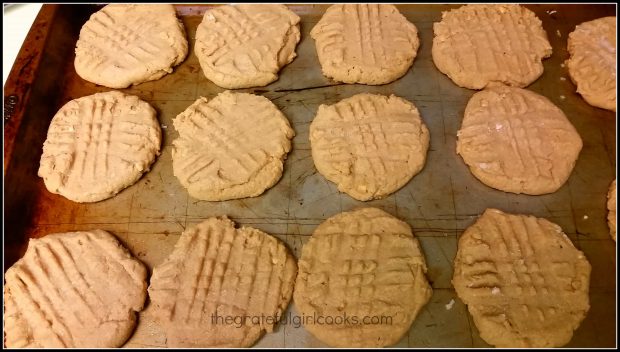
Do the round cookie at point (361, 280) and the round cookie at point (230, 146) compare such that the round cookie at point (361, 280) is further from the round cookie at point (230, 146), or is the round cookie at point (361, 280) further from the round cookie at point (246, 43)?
the round cookie at point (246, 43)

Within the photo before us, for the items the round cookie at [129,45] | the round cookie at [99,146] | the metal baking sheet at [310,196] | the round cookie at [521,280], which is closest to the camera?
the round cookie at [521,280]

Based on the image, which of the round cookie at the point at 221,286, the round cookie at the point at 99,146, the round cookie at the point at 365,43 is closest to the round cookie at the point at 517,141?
the round cookie at the point at 365,43

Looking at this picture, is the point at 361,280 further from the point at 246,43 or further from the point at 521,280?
the point at 246,43

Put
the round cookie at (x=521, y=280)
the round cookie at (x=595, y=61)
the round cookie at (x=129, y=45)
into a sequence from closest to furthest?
1. the round cookie at (x=521, y=280)
2. the round cookie at (x=595, y=61)
3. the round cookie at (x=129, y=45)

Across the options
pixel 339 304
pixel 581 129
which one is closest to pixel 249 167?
pixel 339 304

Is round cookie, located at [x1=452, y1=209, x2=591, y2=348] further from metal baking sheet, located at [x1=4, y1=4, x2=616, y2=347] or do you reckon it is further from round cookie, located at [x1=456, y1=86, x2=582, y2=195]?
round cookie, located at [x1=456, y1=86, x2=582, y2=195]

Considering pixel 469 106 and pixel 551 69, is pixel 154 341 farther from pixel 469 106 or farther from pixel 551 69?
pixel 551 69
